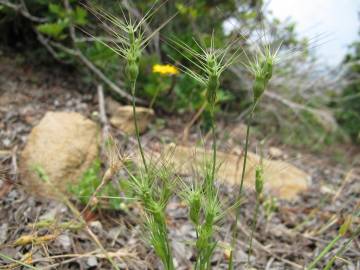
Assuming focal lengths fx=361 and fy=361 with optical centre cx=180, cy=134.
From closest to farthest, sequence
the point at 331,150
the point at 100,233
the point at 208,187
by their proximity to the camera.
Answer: the point at 208,187
the point at 100,233
the point at 331,150

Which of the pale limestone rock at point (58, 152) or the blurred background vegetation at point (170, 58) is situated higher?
the blurred background vegetation at point (170, 58)

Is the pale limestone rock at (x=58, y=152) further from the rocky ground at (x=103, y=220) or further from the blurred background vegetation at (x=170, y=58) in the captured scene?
the blurred background vegetation at (x=170, y=58)

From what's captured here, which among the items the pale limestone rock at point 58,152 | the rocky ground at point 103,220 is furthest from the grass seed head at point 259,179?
the pale limestone rock at point 58,152

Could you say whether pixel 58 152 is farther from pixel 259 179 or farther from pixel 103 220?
pixel 259 179

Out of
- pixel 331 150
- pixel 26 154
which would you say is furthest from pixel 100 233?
pixel 331 150

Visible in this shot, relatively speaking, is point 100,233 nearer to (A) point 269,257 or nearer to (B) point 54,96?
(A) point 269,257

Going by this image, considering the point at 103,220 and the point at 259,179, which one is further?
the point at 103,220

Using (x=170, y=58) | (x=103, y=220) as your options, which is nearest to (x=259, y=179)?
(x=103, y=220)
